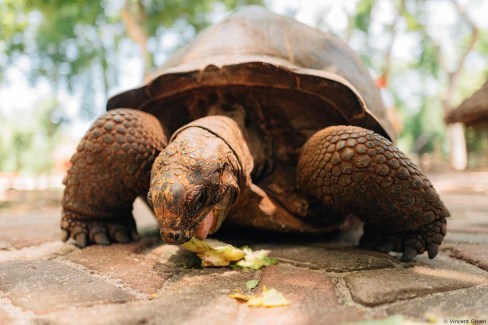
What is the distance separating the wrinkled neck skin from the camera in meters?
1.61

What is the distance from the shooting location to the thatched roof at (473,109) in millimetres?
14383

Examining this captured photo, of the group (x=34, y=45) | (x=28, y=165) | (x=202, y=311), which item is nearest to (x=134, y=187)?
(x=202, y=311)

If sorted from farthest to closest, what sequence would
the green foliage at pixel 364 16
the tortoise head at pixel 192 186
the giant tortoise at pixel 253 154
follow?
the green foliage at pixel 364 16
the giant tortoise at pixel 253 154
the tortoise head at pixel 192 186

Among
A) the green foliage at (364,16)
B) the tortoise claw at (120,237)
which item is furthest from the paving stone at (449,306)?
the green foliage at (364,16)

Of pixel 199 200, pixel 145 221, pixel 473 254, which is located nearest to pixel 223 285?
pixel 199 200

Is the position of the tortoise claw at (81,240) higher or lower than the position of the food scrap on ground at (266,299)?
lower

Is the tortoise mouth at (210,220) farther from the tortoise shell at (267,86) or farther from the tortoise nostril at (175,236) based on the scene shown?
the tortoise shell at (267,86)

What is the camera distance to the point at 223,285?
1653 millimetres

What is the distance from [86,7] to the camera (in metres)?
12.9

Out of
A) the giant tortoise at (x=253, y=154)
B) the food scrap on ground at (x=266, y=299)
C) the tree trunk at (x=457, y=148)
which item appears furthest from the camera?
the tree trunk at (x=457, y=148)

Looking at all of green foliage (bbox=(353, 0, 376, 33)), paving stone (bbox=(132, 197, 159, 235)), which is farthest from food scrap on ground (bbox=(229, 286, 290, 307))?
green foliage (bbox=(353, 0, 376, 33))

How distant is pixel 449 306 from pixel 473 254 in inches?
43.1

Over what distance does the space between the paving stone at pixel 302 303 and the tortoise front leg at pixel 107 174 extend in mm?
1099

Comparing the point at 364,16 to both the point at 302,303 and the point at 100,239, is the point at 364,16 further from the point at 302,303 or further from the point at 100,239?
the point at 302,303
